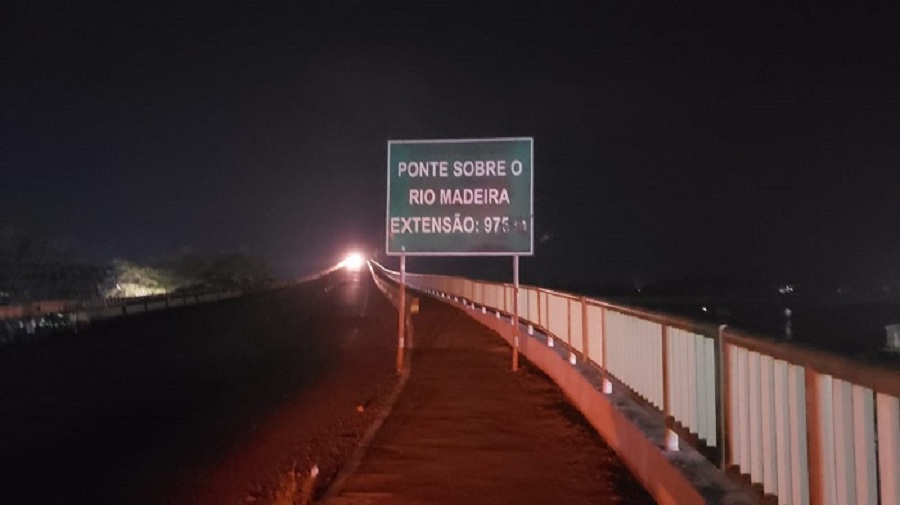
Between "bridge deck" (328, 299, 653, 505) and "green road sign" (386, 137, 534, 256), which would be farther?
"green road sign" (386, 137, 534, 256)

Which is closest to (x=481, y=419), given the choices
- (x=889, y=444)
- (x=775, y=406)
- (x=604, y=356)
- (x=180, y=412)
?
(x=604, y=356)

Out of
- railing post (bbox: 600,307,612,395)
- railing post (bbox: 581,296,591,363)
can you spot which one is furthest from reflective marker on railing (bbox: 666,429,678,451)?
railing post (bbox: 581,296,591,363)

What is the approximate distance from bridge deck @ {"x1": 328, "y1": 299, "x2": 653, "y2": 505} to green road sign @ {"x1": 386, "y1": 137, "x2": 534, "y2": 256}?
7.98ft

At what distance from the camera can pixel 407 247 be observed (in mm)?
18484

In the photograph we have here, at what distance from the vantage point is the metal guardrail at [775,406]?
4.46 meters

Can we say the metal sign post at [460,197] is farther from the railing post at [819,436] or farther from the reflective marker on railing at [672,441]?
the railing post at [819,436]

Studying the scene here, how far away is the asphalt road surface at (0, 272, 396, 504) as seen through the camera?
34.3ft

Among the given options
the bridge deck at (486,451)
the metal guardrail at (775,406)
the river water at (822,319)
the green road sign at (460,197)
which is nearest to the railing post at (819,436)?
the metal guardrail at (775,406)

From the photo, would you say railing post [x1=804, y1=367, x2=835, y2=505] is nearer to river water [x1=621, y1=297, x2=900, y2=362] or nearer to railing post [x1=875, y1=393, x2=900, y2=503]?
railing post [x1=875, y1=393, x2=900, y2=503]

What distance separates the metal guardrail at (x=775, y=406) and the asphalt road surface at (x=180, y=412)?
3411 millimetres

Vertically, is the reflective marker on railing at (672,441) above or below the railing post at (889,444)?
below

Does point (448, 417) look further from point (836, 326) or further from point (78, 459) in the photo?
point (836, 326)

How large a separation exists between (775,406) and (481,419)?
804 cm

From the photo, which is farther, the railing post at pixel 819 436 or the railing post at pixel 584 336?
the railing post at pixel 584 336
